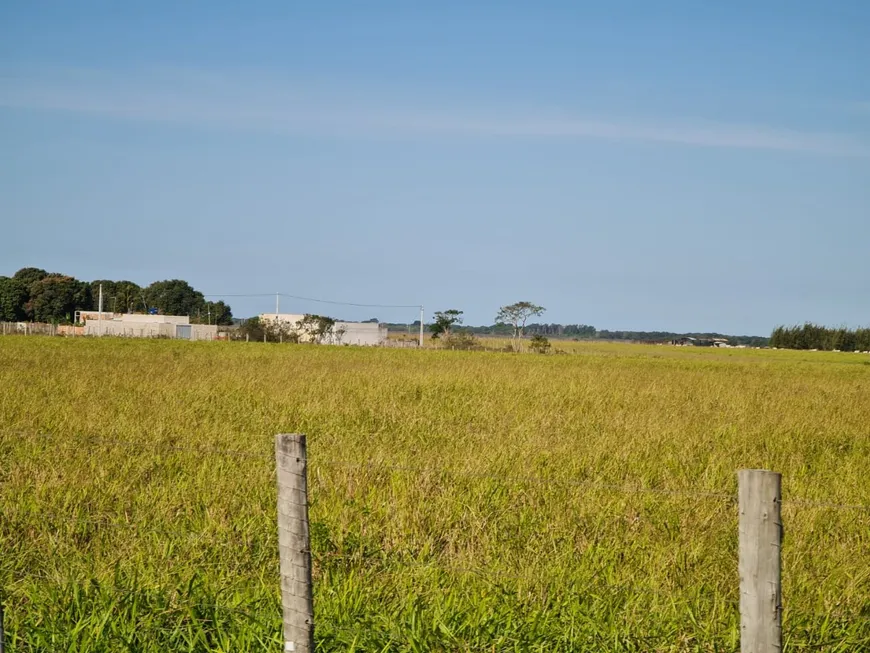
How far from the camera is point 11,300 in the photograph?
12112cm

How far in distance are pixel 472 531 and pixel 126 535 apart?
2.46 m

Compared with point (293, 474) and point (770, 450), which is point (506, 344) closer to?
point (770, 450)

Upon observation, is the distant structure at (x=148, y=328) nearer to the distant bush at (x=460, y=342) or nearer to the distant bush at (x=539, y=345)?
the distant bush at (x=460, y=342)

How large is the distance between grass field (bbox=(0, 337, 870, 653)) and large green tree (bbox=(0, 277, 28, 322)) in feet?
384

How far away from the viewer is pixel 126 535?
652cm

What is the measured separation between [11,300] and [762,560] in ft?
429

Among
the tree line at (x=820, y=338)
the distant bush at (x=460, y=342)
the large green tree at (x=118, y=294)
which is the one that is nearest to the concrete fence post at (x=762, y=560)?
the distant bush at (x=460, y=342)

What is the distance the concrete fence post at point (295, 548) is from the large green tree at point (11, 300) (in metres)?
128

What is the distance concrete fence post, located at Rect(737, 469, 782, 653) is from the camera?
11.1 feet

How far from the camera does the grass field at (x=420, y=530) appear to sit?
4.77 m

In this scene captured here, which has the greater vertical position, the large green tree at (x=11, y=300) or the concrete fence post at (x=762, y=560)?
the large green tree at (x=11, y=300)

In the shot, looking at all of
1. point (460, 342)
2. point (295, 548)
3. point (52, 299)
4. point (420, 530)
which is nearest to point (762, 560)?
point (295, 548)

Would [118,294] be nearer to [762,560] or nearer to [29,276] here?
[29,276]

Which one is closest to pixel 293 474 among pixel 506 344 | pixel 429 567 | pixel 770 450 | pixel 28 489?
pixel 429 567
